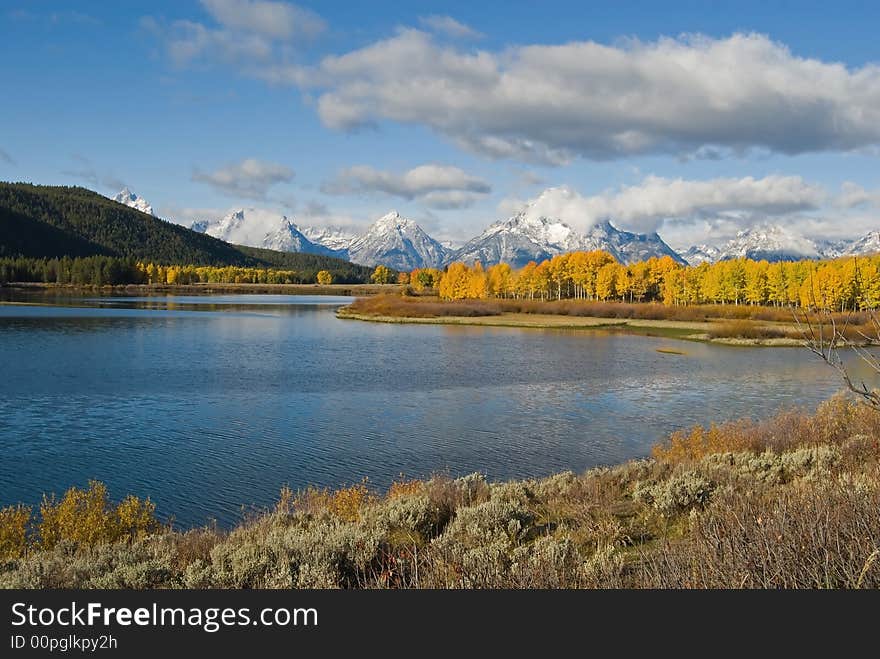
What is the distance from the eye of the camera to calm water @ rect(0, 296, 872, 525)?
961 inches

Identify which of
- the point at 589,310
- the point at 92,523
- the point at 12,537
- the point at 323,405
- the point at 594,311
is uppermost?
the point at 589,310

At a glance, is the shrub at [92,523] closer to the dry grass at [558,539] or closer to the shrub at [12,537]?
the dry grass at [558,539]

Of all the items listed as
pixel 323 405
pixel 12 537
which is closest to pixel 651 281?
pixel 323 405

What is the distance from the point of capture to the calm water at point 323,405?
24.4m

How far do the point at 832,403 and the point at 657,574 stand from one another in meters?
22.7

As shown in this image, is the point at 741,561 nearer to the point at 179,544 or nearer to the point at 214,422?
the point at 179,544

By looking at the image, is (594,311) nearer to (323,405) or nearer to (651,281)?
(651,281)

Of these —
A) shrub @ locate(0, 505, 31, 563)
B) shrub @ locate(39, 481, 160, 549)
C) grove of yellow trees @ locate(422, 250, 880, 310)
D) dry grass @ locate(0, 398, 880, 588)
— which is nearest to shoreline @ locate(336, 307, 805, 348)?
grove of yellow trees @ locate(422, 250, 880, 310)

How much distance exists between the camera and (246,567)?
32.9ft

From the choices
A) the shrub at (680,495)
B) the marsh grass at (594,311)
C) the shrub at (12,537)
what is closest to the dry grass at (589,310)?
the marsh grass at (594,311)

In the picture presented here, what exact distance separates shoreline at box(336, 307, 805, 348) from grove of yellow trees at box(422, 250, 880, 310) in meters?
25.4

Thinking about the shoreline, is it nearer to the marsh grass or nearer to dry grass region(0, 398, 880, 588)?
the marsh grass

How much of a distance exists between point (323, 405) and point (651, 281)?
408 ft

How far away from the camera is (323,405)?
37.3m
